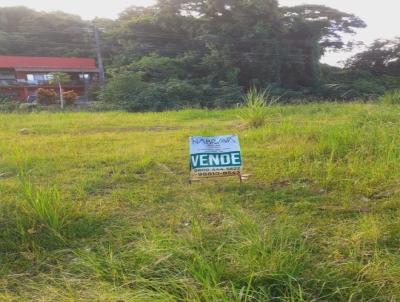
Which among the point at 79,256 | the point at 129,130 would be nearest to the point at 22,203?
the point at 79,256

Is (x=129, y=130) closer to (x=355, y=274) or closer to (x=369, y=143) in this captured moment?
(x=369, y=143)

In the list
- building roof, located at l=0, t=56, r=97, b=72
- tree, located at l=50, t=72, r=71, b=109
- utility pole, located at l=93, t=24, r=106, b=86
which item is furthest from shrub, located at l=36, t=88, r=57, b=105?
building roof, located at l=0, t=56, r=97, b=72

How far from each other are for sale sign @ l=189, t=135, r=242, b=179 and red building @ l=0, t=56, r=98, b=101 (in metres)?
22.4

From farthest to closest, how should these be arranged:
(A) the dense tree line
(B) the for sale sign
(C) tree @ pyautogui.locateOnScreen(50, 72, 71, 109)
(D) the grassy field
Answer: (C) tree @ pyautogui.locateOnScreen(50, 72, 71, 109) → (A) the dense tree line → (B) the for sale sign → (D) the grassy field

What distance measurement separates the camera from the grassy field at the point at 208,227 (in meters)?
1.59

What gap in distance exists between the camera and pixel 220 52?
66.4ft

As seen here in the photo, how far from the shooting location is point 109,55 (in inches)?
1001

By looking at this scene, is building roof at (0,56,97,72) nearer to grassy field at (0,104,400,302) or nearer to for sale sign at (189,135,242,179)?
grassy field at (0,104,400,302)

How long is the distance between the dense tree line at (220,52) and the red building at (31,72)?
2.32 meters

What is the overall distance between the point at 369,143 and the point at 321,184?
1.15 meters

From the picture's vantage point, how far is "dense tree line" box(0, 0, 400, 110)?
18.5 m

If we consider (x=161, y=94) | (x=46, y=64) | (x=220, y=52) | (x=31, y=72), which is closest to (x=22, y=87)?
(x=31, y=72)

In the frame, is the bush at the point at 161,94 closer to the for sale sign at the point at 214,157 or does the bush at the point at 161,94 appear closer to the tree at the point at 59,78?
the tree at the point at 59,78

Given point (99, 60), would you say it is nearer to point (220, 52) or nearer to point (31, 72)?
point (31, 72)
